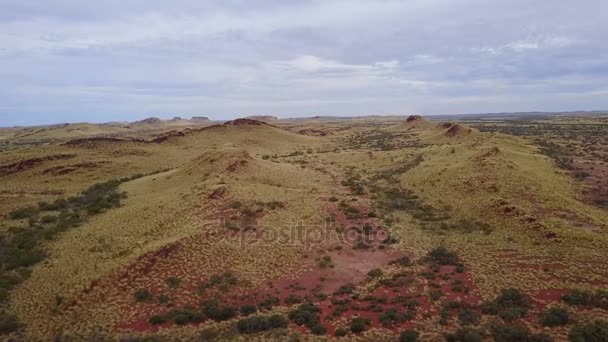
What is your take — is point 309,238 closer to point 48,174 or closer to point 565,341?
point 565,341

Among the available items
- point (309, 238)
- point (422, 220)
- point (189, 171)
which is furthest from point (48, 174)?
point (422, 220)

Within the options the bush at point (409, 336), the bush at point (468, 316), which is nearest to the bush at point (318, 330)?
the bush at point (409, 336)

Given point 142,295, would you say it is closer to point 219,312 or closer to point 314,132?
point 219,312

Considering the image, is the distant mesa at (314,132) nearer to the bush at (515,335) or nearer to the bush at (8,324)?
the bush at (8,324)

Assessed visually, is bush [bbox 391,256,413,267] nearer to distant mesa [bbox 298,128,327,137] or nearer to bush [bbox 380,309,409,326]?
bush [bbox 380,309,409,326]

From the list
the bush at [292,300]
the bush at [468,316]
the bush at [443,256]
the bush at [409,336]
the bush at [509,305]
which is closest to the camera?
the bush at [409,336]

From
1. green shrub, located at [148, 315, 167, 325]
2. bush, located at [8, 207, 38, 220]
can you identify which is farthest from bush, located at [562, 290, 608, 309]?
bush, located at [8, 207, 38, 220]
